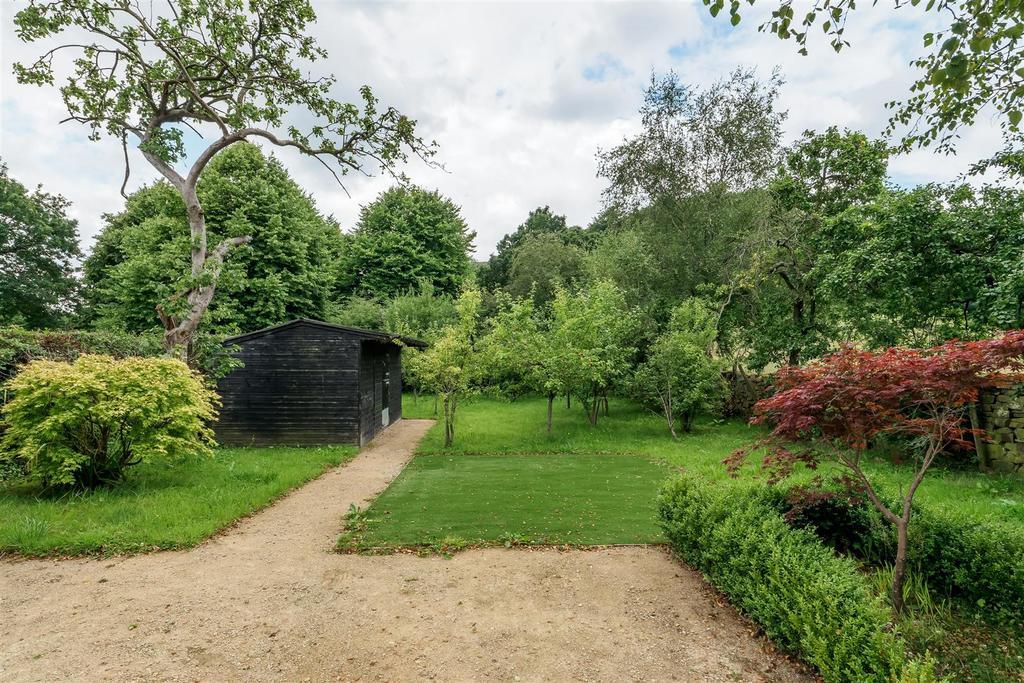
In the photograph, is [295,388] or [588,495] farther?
[295,388]

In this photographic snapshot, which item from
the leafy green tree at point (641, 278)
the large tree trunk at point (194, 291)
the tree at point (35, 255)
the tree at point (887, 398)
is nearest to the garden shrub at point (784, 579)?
the tree at point (887, 398)

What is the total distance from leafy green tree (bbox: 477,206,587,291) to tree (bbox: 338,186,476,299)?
12.1 feet

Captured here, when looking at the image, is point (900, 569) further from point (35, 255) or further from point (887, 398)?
point (35, 255)

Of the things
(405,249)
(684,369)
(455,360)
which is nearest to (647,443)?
(684,369)

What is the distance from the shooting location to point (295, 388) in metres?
12.6

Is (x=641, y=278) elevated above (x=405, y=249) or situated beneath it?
situated beneath

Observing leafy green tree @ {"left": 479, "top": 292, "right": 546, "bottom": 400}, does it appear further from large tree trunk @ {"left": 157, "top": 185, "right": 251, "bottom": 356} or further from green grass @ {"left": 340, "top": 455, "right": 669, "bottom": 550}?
large tree trunk @ {"left": 157, "top": 185, "right": 251, "bottom": 356}

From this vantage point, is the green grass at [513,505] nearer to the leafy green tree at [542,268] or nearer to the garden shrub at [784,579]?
the garden shrub at [784,579]

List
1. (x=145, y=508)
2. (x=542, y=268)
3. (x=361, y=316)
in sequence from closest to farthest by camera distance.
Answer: (x=145, y=508) < (x=361, y=316) < (x=542, y=268)

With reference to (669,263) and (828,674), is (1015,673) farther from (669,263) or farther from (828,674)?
(669,263)

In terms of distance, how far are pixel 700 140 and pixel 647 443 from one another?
11.0 m

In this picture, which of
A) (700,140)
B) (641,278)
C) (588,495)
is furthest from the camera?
(641,278)

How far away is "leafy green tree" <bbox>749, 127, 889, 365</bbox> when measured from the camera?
527 inches

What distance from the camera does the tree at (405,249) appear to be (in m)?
29.5
